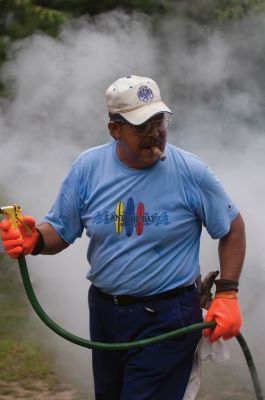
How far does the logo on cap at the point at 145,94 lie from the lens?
10.2 ft

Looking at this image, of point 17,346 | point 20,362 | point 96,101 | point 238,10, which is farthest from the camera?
point 238,10

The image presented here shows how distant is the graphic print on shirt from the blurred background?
5.98ft

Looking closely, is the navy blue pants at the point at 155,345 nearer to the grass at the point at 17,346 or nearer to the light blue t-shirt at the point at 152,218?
the light blue t-shirt at the point at 152,218

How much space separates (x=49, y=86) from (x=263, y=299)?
2299 millimetres

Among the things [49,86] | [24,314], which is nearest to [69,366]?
[24,314]

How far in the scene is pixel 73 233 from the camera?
330 cm

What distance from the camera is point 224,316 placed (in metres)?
3.11

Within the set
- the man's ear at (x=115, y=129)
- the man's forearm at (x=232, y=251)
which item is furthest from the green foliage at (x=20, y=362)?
the man's ear at (x=115, y=129)

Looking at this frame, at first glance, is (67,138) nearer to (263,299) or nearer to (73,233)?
(263,299)

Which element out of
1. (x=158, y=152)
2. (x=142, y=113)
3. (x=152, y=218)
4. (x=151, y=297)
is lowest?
(x=151, y=297)

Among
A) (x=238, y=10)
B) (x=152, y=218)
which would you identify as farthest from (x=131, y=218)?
(x=238, y=10)

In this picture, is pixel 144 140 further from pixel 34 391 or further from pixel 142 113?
pixel 34 391

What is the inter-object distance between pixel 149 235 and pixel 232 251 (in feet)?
1.00

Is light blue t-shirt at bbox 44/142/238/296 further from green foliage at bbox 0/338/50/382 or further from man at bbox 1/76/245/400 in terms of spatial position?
green foliage at bbox 0/338/50/382
